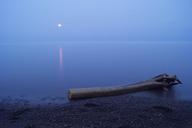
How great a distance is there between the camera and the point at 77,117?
14461 millimetres

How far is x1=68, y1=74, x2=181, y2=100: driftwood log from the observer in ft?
69.3

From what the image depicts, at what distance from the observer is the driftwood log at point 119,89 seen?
69.3ft

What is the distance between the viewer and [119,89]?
22.8 metres

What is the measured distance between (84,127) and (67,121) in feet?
4.33

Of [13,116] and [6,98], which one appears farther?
[6,98]

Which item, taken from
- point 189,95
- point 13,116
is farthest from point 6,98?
point 189,95

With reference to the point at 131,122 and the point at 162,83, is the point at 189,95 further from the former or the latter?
the point at 131,122

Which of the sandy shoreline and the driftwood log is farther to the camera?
the driftwood log

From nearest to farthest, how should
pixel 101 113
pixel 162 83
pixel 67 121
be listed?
1. pixel 67 121
2. pixel 101 113
3. pixel 162 83

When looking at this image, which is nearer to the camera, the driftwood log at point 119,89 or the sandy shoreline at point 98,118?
the sandy shoreline at point 98,118

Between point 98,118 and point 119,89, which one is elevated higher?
point 119,89

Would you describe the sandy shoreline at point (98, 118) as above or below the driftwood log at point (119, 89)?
below

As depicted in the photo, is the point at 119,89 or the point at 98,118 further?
the point at 119,89

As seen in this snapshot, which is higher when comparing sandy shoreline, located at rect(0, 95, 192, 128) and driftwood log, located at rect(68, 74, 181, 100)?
driftwood log, located at rect(68, 74, 181, 100)
